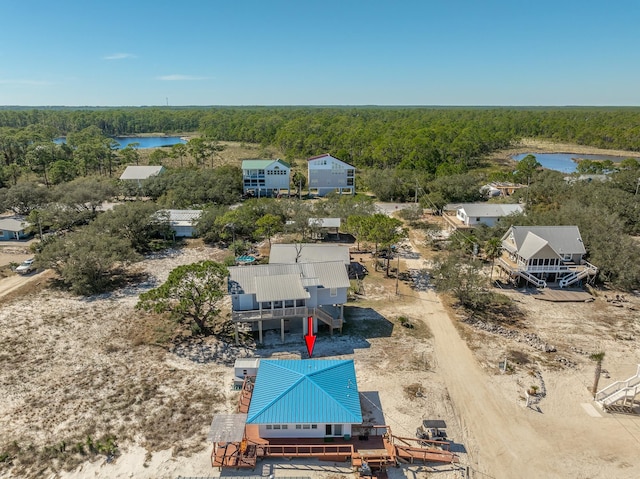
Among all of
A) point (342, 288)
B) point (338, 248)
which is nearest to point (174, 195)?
point (338, 248)

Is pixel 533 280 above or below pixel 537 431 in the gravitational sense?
above

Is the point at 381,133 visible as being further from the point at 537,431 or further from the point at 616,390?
the point at 537,431

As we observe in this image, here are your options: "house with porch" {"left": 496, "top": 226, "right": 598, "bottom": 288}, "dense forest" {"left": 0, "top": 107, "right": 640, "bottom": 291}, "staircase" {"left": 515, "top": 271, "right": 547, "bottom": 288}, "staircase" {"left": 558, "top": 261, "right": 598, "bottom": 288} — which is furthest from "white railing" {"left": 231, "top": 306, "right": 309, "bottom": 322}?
"staircase" {"left": 558, "top": 261, "right": 598, "bottom": 288}

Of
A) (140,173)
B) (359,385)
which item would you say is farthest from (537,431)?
(140,173)

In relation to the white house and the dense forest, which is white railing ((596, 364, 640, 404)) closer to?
the dense forest

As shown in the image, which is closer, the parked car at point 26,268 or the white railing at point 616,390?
the white railing at point 616,390

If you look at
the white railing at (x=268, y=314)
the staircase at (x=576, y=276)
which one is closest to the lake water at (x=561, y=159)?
the staircase at (x=576, y=276)

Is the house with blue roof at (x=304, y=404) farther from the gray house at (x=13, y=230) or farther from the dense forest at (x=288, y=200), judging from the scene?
the gray house at (x=13, y=230)
